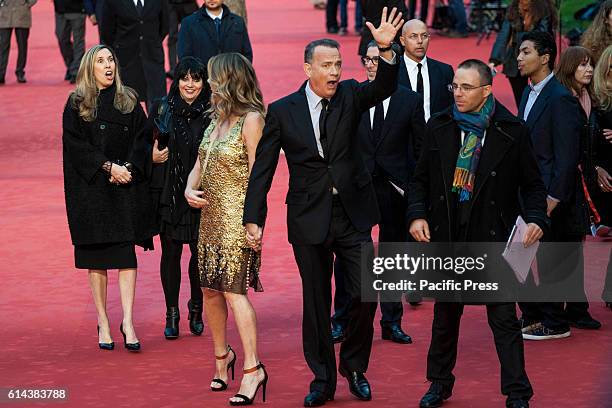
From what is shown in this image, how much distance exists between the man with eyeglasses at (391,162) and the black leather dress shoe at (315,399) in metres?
1.58

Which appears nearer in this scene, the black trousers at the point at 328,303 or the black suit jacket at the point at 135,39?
the black trousers at the point at 328,303

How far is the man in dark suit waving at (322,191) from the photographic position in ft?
27.4

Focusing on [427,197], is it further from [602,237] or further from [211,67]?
[602,237]

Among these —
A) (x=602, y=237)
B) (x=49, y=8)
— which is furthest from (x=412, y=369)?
(x=49, y=8)

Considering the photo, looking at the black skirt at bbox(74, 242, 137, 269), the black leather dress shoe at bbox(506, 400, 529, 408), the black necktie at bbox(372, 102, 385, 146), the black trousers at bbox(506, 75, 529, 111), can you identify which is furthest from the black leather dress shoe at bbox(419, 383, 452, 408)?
the black trousers at bbox(506, 75, 529, 111)

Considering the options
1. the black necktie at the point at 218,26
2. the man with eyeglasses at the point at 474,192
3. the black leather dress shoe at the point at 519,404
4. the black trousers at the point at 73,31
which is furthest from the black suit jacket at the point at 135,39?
the black leather dress shoe at the point at 519,404

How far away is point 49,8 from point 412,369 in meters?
33.9

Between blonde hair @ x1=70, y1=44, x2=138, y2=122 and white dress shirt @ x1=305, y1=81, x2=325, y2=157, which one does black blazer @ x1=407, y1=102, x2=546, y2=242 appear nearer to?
Answer: white dress shirt @ x1=305, y1=81, x2=325, y2=157

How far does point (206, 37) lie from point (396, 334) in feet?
17.6

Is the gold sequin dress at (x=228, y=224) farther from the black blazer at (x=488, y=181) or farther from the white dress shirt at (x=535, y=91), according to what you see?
the white dress shirt at (x=535, y=91)

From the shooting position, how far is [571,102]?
9.88 meters

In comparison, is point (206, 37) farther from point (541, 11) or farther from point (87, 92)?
point (87, 92)

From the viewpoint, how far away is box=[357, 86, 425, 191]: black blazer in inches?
393

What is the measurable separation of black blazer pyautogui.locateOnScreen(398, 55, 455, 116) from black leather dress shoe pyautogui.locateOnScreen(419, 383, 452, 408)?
2.84m
